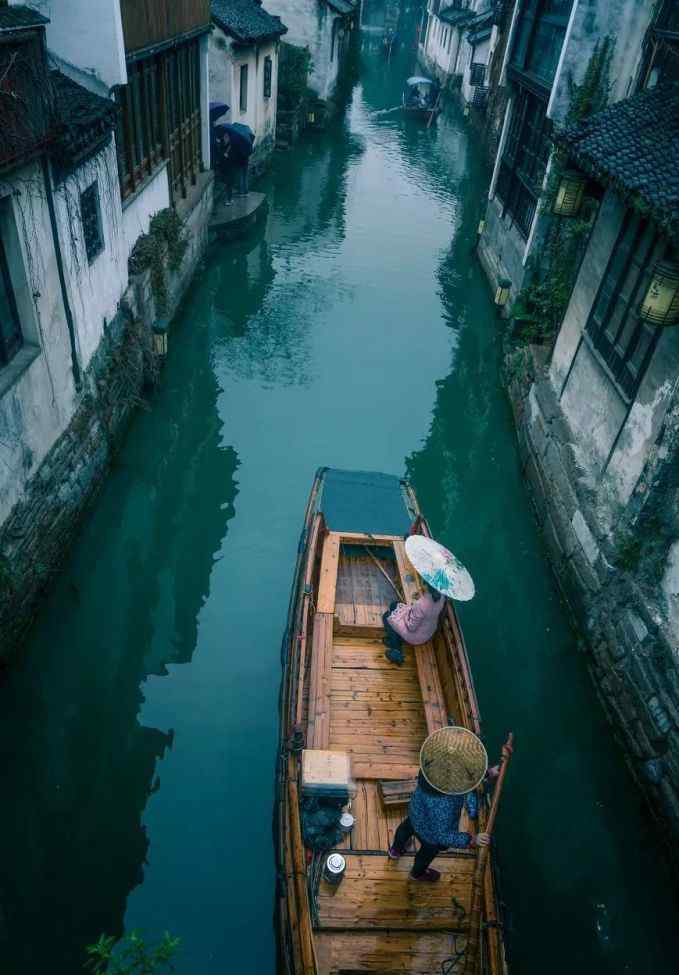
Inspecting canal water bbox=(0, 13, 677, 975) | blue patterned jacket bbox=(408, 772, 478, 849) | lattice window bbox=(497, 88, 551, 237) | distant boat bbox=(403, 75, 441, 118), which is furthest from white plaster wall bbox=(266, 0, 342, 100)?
blue patterned jacket bbox=(408, 772, 478, 849)

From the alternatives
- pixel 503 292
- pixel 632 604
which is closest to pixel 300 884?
pixel 632 604

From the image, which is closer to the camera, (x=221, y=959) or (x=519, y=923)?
(x=221, y=959)

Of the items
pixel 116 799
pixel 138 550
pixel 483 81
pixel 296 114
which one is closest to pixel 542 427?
pixel 138 550

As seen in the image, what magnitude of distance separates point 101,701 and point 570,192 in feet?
A: 34.1

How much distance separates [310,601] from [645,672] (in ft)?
13.5

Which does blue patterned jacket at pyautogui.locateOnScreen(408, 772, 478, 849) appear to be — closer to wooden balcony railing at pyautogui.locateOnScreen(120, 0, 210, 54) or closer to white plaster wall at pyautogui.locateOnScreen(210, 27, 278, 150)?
wooden balcony railing at pyautogui.locateOnScreen(120, 0, 210, 54)

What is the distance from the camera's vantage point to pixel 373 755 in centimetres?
699

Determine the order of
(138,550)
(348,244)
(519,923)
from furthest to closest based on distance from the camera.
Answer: (348,244) < (138,550) < (519,923)

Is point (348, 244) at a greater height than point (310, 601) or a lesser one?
lesser

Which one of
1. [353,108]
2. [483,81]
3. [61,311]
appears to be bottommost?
[353,108]

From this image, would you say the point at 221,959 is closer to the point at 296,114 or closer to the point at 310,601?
the point at 310,601

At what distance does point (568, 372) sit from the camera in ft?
38.3

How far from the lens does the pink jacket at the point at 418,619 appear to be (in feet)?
24.5

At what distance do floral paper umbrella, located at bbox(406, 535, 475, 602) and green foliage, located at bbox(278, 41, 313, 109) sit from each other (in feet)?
101
